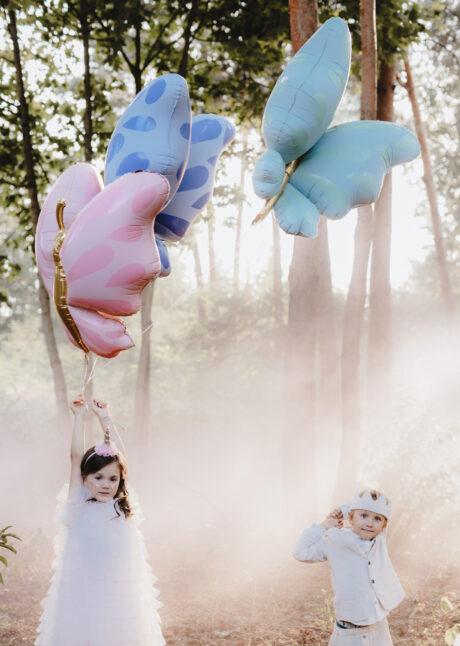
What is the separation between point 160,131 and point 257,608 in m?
3.65

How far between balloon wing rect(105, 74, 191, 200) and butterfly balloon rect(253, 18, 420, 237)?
348 mm

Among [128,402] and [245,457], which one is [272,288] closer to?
[128,402]

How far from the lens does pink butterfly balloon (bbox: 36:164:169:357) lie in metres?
2.48

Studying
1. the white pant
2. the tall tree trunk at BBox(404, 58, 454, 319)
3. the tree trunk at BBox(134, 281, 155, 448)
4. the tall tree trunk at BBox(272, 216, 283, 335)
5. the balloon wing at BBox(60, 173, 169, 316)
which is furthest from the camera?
the tall tree trunk at BBox(272, 216, 283, 335)

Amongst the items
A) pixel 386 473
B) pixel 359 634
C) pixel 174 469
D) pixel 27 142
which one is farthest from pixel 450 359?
pixel 359 634

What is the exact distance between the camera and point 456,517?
256 inches

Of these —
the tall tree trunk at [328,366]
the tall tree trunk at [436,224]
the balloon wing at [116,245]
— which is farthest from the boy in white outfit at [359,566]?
the tall tree trunk at [436,224]

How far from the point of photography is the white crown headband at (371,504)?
9.63 feet

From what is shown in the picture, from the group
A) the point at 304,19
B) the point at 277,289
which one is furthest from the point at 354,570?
the point at 277,289

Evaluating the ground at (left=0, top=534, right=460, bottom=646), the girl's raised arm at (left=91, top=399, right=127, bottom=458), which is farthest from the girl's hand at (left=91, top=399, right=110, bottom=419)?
the ground at (left=0, top=534, right=460, bottom=646)

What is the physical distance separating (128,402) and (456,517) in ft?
33.4

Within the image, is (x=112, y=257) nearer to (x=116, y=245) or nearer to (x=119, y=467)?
(x=116, y=245)

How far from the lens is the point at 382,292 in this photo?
7977 millimetres

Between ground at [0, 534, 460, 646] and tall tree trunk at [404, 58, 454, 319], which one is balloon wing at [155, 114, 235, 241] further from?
tall tree trunk at [404, 58, 454, 319]
